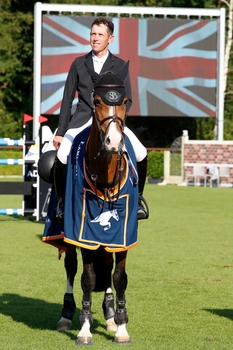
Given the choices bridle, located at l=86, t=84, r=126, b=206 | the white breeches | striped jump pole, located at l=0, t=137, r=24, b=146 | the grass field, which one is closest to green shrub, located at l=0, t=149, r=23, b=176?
striped jump pole, located at l=0, t=137, r=24, b=146

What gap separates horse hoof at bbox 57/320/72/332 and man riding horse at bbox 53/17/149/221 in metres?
Result: 0.85

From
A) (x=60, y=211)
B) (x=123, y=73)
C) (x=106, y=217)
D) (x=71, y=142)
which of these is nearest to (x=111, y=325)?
(x=60, y=211)

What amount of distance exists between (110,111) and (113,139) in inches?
10.6

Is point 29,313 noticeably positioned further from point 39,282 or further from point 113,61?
point 113,61

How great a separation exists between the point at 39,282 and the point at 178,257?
2915 millimetres

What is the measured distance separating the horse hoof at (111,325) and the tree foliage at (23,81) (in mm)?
45732

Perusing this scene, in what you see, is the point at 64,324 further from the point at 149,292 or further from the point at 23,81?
the point at 23,81

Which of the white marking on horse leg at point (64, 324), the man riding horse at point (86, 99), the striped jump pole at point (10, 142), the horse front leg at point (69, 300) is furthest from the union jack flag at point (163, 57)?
the white marking on horse leg at point (64, 324)

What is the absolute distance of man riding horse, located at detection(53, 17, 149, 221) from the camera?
6594 mm

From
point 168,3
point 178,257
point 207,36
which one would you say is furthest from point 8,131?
point 178,257

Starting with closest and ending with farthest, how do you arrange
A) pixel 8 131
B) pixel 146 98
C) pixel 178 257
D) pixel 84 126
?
pixel 84 126 < pixel 178 257 < pixel 146 98 < pixel 8 131

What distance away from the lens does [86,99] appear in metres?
6.76

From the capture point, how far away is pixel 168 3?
2191 inches

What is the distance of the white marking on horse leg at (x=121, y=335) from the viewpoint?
20.5 feet
